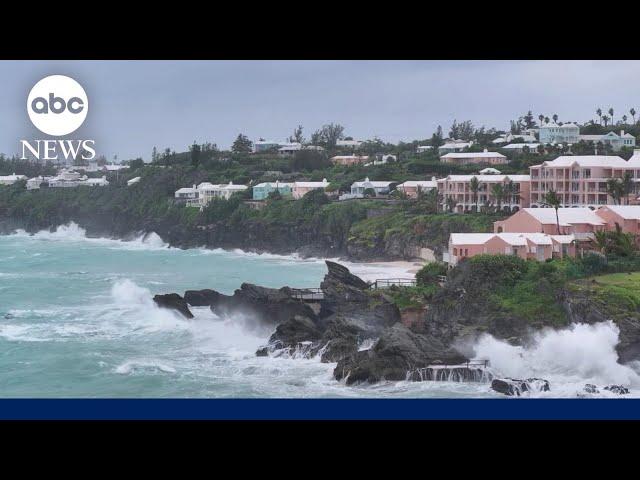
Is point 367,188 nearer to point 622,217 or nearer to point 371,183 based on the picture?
point 371,183

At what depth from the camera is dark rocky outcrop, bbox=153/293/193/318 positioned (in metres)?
7.43

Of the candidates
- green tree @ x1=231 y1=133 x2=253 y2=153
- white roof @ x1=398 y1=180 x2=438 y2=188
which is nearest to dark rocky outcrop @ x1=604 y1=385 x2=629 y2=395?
white roof @ x1=398 y1=180 x2=438 y2=188

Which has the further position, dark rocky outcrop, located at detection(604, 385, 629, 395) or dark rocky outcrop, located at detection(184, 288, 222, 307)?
dark rocky outcrop, located at detection(184, 288, 222, 307)

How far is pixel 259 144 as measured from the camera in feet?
26.1

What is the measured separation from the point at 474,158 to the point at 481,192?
1.87 ft

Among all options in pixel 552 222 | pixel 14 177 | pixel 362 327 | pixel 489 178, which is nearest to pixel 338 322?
pixel 362 327

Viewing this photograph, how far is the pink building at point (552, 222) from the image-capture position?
7410mm

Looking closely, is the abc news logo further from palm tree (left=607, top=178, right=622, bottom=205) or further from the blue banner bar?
palm tree (left=607, top=178, right=622, bottom=205)

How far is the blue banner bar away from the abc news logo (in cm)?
191

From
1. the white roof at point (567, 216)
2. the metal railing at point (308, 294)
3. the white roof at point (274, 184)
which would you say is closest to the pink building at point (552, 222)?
the white roof at point (567, 216)

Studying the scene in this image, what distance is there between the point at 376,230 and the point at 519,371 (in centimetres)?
188

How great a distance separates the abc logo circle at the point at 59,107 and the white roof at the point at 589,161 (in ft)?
12.6
